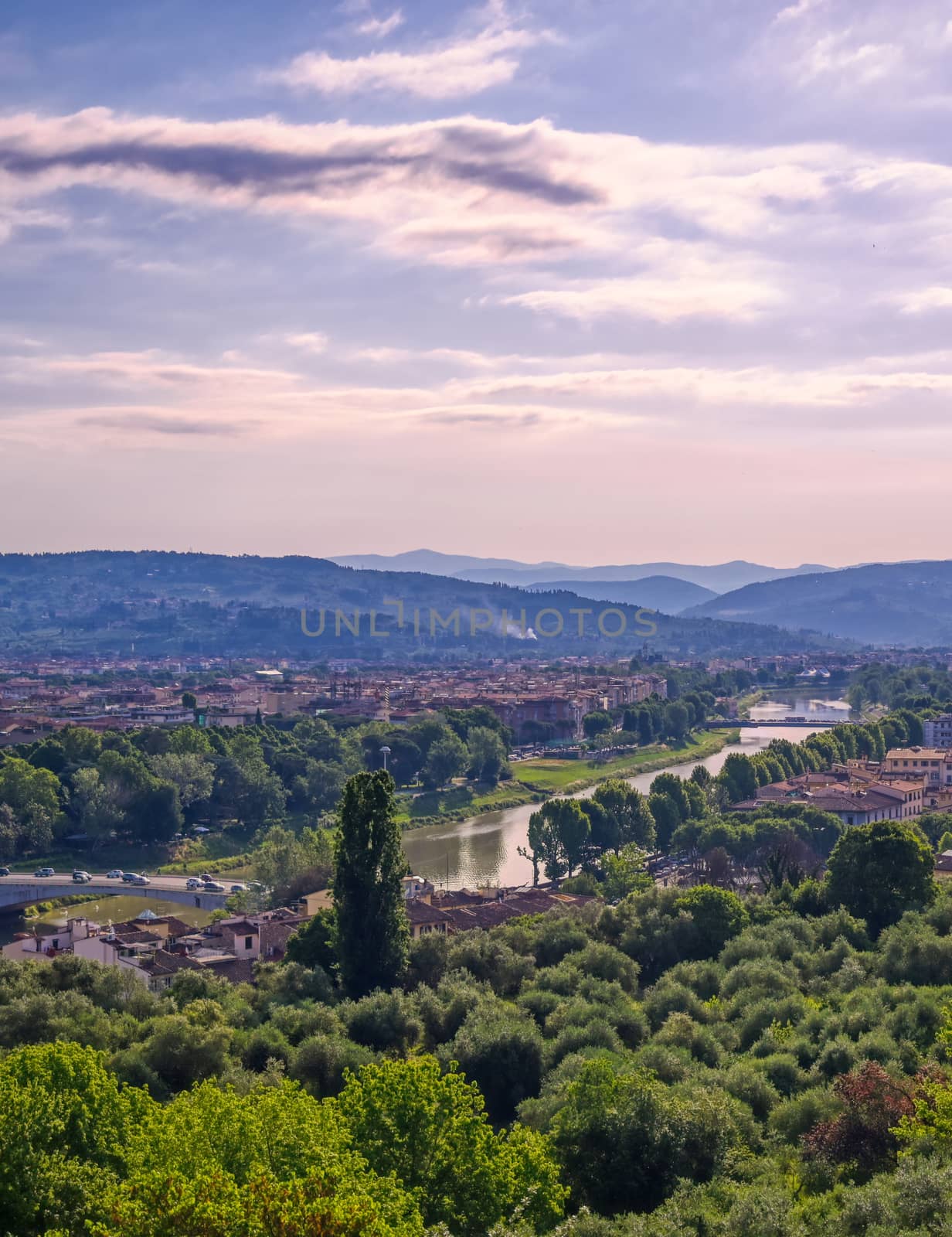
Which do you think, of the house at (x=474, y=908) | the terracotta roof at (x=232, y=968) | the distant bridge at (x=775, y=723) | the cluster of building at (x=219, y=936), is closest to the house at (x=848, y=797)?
the house at (x=474, y=908)

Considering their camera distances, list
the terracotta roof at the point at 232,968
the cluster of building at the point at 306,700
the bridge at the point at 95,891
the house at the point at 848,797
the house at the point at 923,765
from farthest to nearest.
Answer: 1. the cluster of building at the point at 306,700
2. the house at the point at 923,765
3. the house at the point at 848,797
4. the bridge at the point at 95,891
5. the terracotta roof at the point at 232,968

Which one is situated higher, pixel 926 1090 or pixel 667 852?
pixel 926 1090

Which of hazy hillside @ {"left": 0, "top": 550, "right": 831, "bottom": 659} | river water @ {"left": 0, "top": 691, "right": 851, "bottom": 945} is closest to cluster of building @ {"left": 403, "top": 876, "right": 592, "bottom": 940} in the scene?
river water @ {"left": 0, "top": 691, "right": 851, "bottom": 945}

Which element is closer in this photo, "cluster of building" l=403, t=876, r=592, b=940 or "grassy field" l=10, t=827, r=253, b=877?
"cluster of building" l=403, t=876, r=592, b=940

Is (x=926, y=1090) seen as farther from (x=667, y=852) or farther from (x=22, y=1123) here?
(x=667, y=852)

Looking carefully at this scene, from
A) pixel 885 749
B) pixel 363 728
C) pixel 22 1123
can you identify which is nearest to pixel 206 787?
pixel 363 728

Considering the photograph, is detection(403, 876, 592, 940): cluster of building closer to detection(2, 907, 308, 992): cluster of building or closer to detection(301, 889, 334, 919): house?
detection(301, 889, 334, 919): house

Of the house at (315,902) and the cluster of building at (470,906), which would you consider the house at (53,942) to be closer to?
the house at (315,902)

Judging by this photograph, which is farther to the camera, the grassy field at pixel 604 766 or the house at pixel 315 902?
the grassy field at pixel 604 766
